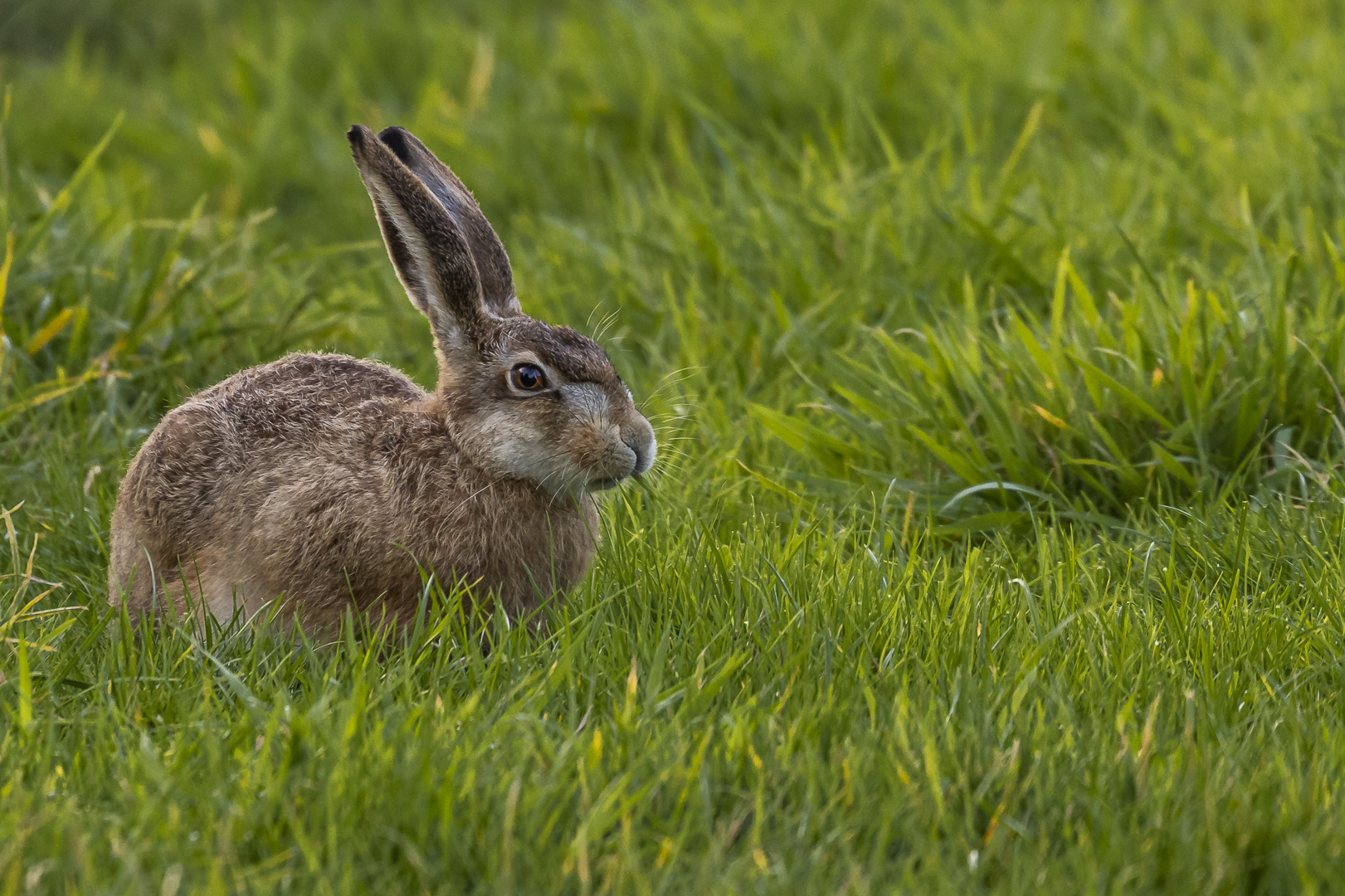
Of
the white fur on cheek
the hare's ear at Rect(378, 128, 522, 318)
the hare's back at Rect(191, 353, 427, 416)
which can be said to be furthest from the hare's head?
the hare's back at Rect(191, 353, 427, 416)

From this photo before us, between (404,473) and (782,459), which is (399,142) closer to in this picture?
(404,473)

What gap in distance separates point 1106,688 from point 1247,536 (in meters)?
0.88

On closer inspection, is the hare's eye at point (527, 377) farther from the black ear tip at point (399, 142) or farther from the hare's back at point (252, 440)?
the black ear tip at point (399, 142)

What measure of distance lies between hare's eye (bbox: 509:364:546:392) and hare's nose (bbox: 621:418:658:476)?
0.75 ft

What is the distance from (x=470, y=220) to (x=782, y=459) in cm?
121

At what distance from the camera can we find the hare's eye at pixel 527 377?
138 inches

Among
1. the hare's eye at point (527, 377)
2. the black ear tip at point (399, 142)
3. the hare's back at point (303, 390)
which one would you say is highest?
the black ear tip at point (399, 142)

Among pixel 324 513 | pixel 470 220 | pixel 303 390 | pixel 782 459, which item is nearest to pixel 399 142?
pixel 470 220

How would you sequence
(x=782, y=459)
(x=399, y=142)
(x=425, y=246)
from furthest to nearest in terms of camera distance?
(x=782, y=459), (x=399, y=142), (x=425, y=246)

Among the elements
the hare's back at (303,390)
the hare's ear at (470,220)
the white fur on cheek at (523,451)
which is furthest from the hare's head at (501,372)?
the hare's back at (303,390)

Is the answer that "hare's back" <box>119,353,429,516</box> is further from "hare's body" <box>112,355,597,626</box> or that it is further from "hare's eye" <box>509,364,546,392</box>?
"hare's eye" <box>509,364,546,392</box>

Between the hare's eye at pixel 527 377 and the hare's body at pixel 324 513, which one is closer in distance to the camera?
the hare's body at pixel 324 513

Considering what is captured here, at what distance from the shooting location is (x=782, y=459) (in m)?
4.49

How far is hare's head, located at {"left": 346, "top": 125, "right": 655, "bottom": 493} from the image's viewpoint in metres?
3.46
